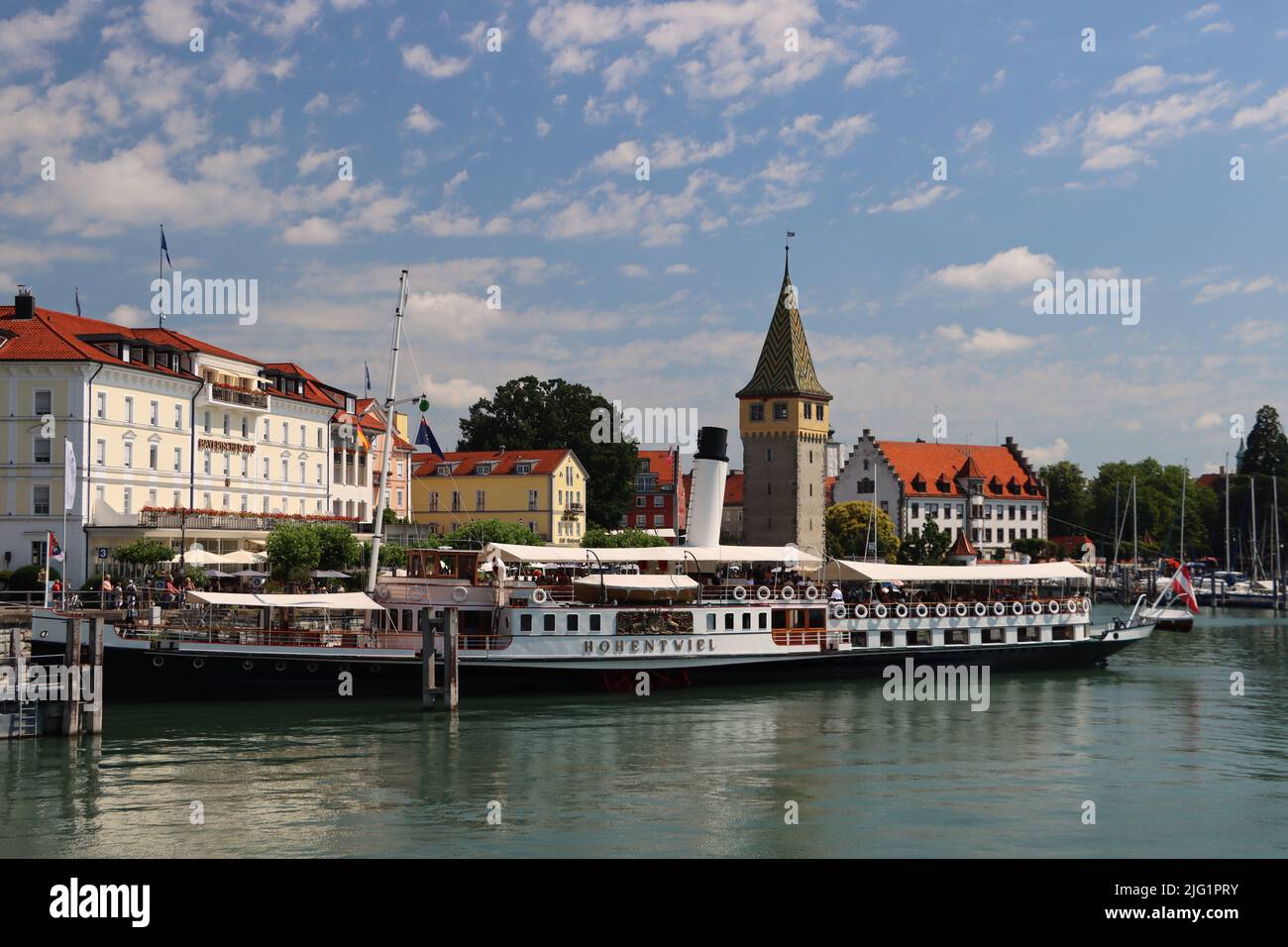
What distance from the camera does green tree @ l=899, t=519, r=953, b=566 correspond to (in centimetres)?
11681

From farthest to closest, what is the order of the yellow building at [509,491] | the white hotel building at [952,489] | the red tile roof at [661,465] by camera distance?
1. the red tile roof at [661,465]
2. the white hotel building at [952,489]
3. the yellow building at [509,491]

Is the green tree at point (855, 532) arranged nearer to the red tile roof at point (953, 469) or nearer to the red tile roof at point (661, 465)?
the red tile roof at point (953, 469)

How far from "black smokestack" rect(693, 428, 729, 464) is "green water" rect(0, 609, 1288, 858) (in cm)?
1136

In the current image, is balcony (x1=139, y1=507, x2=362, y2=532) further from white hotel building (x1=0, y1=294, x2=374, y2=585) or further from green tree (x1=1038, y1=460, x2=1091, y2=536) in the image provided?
green tree (x1=1038, y1=460, x2=1091, y2=536)

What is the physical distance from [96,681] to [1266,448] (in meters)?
140

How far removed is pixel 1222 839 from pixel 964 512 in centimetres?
11116

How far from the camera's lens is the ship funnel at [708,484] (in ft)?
172

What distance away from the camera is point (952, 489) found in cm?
13338

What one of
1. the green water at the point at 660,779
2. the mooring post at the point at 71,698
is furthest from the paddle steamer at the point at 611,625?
the mooring post at the point at 71,698

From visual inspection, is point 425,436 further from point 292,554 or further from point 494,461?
point 494,461

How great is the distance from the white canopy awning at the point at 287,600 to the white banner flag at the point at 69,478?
42.0 ft

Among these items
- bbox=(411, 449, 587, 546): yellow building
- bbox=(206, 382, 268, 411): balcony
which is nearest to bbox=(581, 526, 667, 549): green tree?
bbox=(411, 449, 587, 546): yellow building
